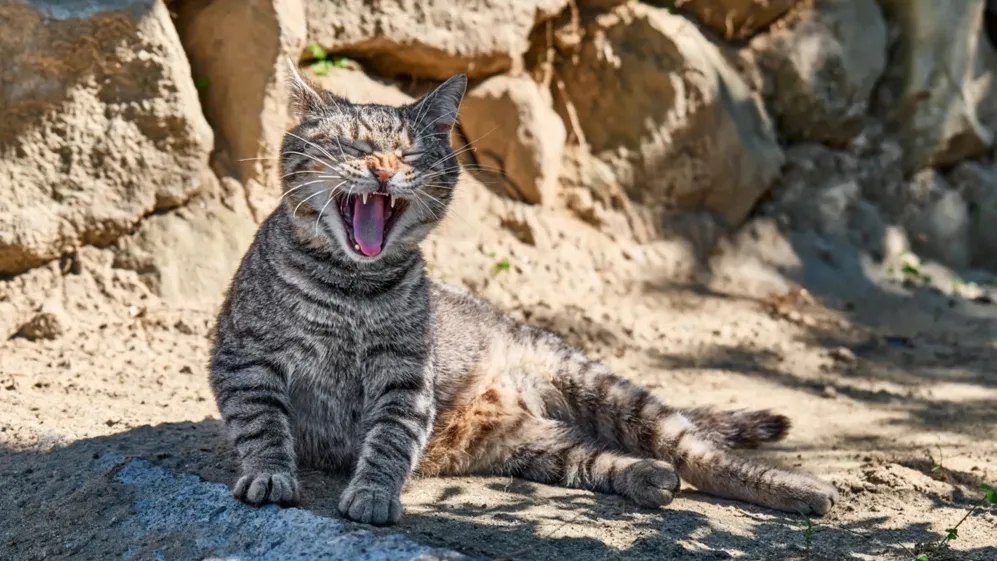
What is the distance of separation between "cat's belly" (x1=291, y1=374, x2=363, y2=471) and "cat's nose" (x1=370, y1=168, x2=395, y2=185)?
2.66 ft

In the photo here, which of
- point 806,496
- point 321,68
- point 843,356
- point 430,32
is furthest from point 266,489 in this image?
point 843,356

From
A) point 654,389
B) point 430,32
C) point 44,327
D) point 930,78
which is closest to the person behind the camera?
point 44,327

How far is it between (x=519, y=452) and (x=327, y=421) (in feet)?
3.04

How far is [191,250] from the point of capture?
6367mm

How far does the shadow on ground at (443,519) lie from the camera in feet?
12.2

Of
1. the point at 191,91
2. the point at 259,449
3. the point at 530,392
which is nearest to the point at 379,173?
the point at 259,449

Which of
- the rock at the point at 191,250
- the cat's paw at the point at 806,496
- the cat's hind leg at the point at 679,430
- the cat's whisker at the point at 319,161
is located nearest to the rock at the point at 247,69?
the rock at the point at 191,250

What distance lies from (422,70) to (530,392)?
10.2 ft

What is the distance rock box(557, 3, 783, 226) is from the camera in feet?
26.2

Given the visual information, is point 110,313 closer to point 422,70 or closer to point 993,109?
point 422,70

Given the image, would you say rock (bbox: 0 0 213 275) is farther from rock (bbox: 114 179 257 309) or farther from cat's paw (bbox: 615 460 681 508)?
cat's paw (bbox: 615 460 681 508)

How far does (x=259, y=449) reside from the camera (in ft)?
13.0

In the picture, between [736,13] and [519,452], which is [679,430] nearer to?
[519,452]

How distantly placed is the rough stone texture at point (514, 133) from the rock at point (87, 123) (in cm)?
201
